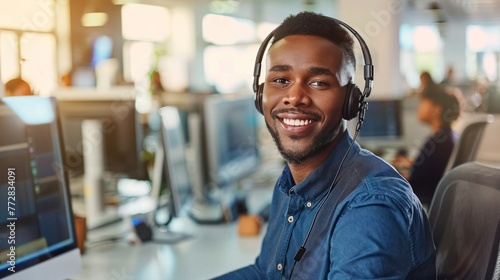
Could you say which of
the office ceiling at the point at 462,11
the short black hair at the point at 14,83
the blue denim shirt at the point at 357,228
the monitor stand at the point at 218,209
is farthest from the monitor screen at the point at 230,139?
the office ceiling at the point at 462,11

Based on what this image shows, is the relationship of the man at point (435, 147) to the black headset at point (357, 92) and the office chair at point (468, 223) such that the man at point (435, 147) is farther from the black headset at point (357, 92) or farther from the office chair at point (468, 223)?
the black headset at point (357, 92)

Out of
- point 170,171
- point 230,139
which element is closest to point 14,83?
point 170,171

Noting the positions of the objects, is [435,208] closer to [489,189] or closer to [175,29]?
[489,189]

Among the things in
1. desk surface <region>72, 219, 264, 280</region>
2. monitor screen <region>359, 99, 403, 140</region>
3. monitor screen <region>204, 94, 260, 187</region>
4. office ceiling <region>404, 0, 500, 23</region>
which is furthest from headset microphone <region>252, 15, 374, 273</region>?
office ceiling <region>404, 0, 500, 23</region>

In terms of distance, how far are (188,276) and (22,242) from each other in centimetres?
62

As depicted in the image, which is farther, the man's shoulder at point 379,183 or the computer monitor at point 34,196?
the computer monitor at point 34,196

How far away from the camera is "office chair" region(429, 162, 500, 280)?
101 cm

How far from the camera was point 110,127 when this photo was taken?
2.42m

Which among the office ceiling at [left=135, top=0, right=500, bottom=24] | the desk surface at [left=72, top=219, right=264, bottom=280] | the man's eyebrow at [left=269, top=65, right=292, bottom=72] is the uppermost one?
the office ceiling at [left=135, top=0, right=500, bottom=24]

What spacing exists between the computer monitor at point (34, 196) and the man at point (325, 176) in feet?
1.57

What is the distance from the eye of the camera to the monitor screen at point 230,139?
7.86 ft

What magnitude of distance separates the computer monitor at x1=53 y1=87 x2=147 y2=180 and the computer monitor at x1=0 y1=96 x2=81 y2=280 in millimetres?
1107

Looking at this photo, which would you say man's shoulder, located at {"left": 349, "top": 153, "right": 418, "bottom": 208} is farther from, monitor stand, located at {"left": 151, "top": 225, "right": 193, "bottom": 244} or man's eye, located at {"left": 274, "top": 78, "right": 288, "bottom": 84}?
monitor stand, located at {"left": 151, "top": 225, "right": 193, "bottom": 244}

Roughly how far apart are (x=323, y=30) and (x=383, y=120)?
274 cm
